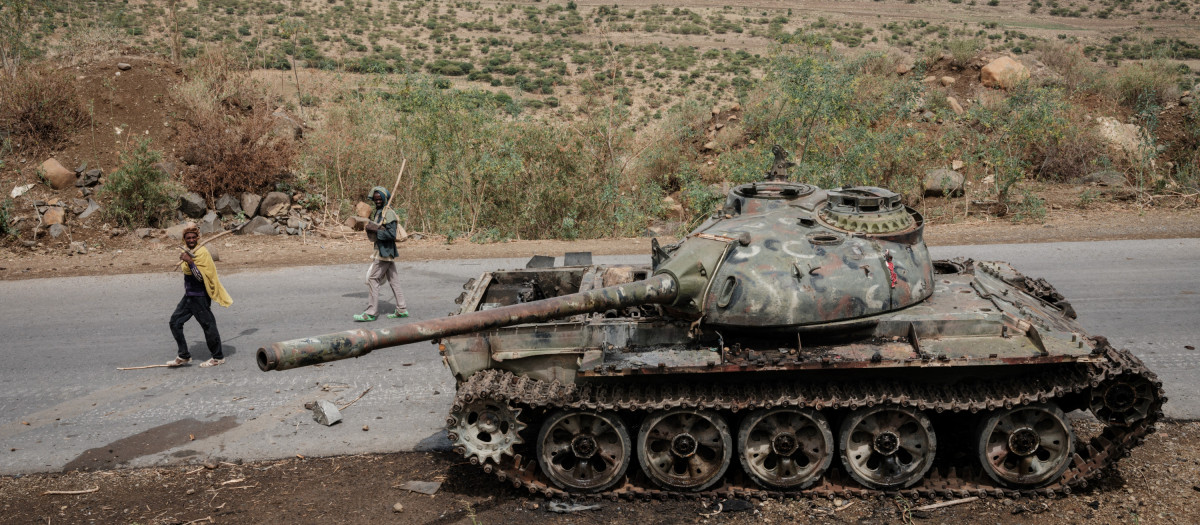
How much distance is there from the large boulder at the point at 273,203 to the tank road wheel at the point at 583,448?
44.6 ft

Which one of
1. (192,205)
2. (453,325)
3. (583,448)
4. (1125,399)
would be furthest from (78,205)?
(1125,399)

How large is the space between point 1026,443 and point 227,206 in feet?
55.2

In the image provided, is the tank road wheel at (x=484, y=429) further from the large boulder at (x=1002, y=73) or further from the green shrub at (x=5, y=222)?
the large boulder at (x=1002, y=73)

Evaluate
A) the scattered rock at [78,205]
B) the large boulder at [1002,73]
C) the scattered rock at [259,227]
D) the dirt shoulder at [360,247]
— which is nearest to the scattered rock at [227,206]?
the scattered rock at [259,227]

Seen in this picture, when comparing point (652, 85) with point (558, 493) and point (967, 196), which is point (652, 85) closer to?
point (967, 196)

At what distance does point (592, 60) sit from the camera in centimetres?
3891

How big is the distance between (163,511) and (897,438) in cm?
653

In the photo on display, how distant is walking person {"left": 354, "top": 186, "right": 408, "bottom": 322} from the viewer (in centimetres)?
1227

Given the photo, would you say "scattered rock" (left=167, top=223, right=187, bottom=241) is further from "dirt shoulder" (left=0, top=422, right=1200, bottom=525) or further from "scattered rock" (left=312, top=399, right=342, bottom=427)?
"dirt shoulder" (left=0, top=422, right=1200, bottom=525)

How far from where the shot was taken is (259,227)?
18703 mm

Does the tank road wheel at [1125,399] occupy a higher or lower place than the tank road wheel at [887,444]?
higher

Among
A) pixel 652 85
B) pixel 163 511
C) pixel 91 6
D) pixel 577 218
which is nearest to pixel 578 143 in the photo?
pixel 577 218

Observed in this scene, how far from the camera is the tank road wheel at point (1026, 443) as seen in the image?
7.38 metres

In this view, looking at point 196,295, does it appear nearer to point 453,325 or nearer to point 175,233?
point 453,325
